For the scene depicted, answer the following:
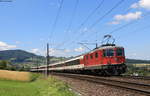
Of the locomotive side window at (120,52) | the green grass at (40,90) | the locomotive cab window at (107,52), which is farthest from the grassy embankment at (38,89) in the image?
the locomotive side window at (120,52)

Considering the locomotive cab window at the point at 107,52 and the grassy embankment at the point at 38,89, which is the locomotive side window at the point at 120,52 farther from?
the grassy embankment at the point at 38,89

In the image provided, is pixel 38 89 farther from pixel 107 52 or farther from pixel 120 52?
pixel 120 52

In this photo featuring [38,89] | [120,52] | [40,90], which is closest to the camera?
[40,90]

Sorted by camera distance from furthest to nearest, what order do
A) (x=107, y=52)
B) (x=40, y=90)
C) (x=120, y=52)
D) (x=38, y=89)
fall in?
(x=120, y=52) < (x=107, y=52) < (x=38, y=89) < (x=40, y=90)

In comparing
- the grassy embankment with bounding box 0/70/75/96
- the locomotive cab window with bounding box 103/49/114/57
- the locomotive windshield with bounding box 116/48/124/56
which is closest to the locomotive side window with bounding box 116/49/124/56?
the locomotive windshield with bounding box 116/48/124/56

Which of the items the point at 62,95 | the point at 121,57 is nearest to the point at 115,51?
the point at 121,57

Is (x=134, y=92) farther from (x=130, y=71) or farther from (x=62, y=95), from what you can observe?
(x=130, y=71)

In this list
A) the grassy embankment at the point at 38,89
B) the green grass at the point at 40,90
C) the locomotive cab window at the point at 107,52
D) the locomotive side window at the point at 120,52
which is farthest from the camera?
the locomotive side window at the point at 120,52

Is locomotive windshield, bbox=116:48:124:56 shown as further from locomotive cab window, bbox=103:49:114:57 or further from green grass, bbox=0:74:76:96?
green grass, bbox=0:74:76:96

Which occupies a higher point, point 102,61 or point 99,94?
point 102,61

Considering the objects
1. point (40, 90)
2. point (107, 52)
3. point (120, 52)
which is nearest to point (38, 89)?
point (40, 90)

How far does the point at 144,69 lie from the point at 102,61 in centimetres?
1142

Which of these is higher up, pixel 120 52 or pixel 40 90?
pixel 120 52

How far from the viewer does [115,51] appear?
3178 cm
